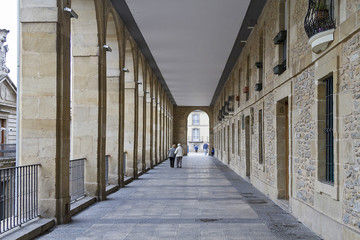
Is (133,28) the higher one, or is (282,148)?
(133,28)

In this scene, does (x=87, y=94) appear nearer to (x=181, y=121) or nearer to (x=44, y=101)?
(x=44, y=101)

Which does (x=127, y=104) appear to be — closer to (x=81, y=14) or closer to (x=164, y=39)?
(x=164, y=39)

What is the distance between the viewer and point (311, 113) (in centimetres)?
669

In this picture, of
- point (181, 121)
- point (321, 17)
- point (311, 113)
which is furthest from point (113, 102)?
point (181, 121)

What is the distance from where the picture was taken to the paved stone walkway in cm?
621

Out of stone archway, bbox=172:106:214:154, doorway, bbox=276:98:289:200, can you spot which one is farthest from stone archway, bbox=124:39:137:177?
stone archway, bbox=172:106:214:154

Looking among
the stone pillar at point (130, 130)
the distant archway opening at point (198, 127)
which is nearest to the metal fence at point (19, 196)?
the stone pillar at point (130, 130)

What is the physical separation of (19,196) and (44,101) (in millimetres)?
1608

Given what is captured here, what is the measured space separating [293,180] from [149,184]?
6.36 m

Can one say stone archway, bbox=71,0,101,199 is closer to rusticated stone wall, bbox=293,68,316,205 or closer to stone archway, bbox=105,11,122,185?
stone archway, bbox=105,11,122,185

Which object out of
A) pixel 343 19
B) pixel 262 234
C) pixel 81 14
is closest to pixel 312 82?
pixel 343 19

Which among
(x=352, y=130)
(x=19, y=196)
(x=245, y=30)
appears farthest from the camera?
(x=245, y=30)

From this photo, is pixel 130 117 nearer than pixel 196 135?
Yes

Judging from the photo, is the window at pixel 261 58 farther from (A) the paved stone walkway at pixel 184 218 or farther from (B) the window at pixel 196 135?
(B) the window at pixel 196 135
